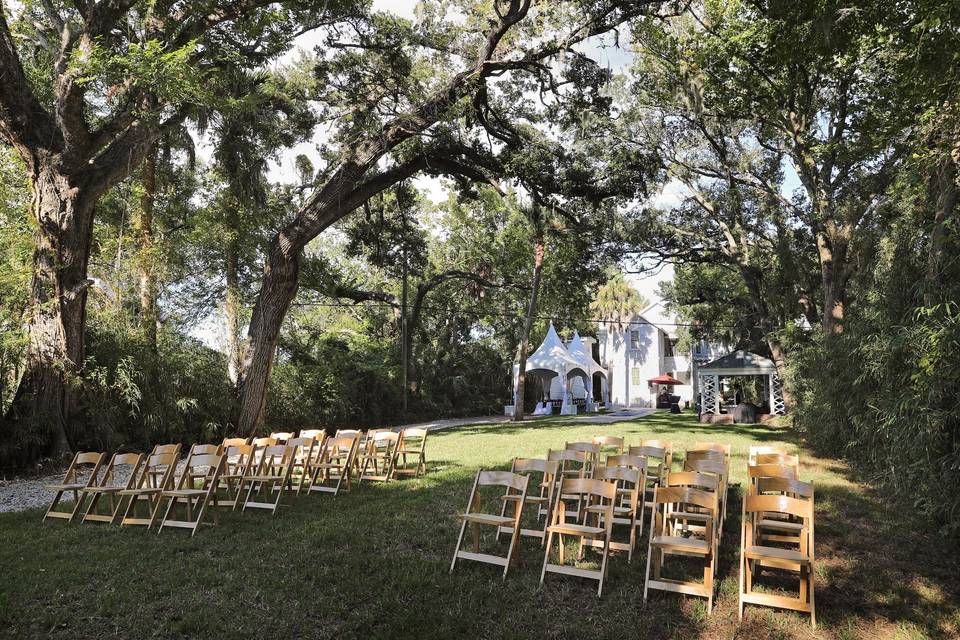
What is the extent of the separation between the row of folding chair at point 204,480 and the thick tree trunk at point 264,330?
3443 mm

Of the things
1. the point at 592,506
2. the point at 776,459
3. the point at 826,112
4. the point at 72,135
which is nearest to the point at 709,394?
the point at 826,112

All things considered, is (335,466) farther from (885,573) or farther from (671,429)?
(671,429)

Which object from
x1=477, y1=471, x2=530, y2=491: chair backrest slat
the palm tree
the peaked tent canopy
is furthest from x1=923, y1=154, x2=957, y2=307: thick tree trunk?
the palm tree

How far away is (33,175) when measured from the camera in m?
10.5

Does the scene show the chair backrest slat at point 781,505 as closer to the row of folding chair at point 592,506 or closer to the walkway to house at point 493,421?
the row of folding chair at point 592,506

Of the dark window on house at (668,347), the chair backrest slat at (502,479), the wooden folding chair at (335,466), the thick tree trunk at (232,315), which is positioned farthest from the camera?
the dark window on house at (668,347)

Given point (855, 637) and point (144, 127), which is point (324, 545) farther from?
point (144, 127)

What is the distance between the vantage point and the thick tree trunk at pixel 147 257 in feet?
40.7

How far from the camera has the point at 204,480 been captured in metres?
7.34

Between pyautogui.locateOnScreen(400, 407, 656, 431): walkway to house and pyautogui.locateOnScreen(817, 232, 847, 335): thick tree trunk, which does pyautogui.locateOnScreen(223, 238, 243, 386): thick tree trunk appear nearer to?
pyautogui.locateOnScreen(400, 407, 656, 431): walkway to house

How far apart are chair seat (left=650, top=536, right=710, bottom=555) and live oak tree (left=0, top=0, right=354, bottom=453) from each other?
8722 mm

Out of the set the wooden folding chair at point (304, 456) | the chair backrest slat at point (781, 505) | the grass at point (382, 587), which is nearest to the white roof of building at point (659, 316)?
the wooden folding chair at point (304, 456)

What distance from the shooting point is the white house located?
3953 centimetres

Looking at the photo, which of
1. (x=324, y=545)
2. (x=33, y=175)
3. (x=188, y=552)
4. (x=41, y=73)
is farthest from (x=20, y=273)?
(x=324, y=545)
